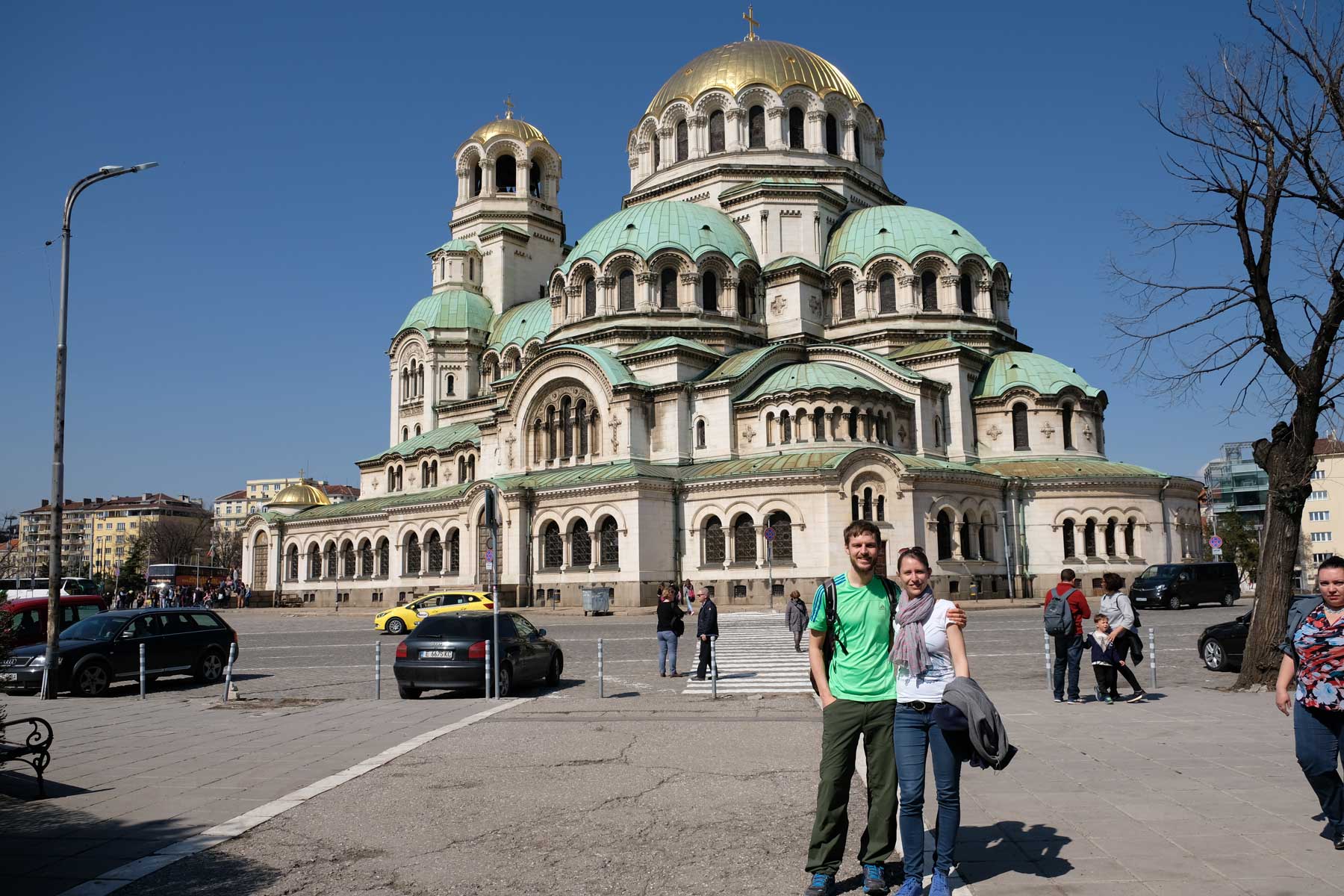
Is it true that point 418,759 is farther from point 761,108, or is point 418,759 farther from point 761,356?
point 761,108

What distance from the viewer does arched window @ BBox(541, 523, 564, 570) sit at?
4847 centimetres

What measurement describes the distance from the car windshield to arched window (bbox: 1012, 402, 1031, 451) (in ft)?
139

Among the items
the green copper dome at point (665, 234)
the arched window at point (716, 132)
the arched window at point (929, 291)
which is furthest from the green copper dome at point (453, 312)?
the arched window at point (929, 291)

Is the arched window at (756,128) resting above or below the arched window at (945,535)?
above

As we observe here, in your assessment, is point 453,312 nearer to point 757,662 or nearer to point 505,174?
point 505,174

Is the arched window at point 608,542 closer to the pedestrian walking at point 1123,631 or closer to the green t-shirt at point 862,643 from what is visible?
the pedestrian walking at point 1123,631

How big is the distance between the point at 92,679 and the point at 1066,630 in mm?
16688

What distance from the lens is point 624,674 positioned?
2053cm

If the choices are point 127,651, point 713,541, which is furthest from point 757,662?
point 713,541

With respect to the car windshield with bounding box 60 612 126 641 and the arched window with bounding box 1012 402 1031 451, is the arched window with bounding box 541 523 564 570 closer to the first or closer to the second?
the arched window with bounding box 1012 402 1031 451

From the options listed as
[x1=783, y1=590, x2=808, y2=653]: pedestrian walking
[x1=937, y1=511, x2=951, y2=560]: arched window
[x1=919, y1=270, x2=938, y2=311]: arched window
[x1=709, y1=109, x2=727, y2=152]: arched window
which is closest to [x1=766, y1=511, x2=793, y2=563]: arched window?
[x1=937, y1=511, x2=951, y2=560]: arched window

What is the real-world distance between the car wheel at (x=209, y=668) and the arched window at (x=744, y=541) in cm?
2669

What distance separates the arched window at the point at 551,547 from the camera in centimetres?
4847

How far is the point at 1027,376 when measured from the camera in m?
51.5
